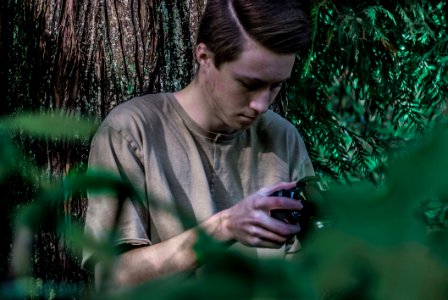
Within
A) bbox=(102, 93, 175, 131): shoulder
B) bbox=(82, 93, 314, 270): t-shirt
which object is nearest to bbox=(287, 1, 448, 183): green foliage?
bbox=(82, 93, 314, 270): t-shirt

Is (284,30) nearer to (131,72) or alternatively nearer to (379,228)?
(131,72)

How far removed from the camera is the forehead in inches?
90.5

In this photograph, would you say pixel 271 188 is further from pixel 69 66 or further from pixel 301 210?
pixel 69 66

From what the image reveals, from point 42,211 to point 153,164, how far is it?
1751 mm

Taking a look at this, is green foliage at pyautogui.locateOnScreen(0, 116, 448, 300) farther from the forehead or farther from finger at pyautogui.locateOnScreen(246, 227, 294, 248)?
the forehead

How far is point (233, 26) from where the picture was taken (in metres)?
2.36

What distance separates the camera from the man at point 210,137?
6.96 feet

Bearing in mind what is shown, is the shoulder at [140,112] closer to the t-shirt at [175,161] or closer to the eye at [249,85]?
the t-shirt at [175,161]

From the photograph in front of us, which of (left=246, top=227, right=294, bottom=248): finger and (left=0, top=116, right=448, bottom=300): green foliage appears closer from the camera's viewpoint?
(left=0, top=116, right=448, bottom=300): green foliage

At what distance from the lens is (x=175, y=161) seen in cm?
235

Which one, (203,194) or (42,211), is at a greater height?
(42,211)

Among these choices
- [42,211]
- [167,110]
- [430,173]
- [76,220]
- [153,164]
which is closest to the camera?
[430,173]

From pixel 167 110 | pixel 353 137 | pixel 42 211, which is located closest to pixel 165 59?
pixel 167 110

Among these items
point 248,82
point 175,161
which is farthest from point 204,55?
point 175,161
